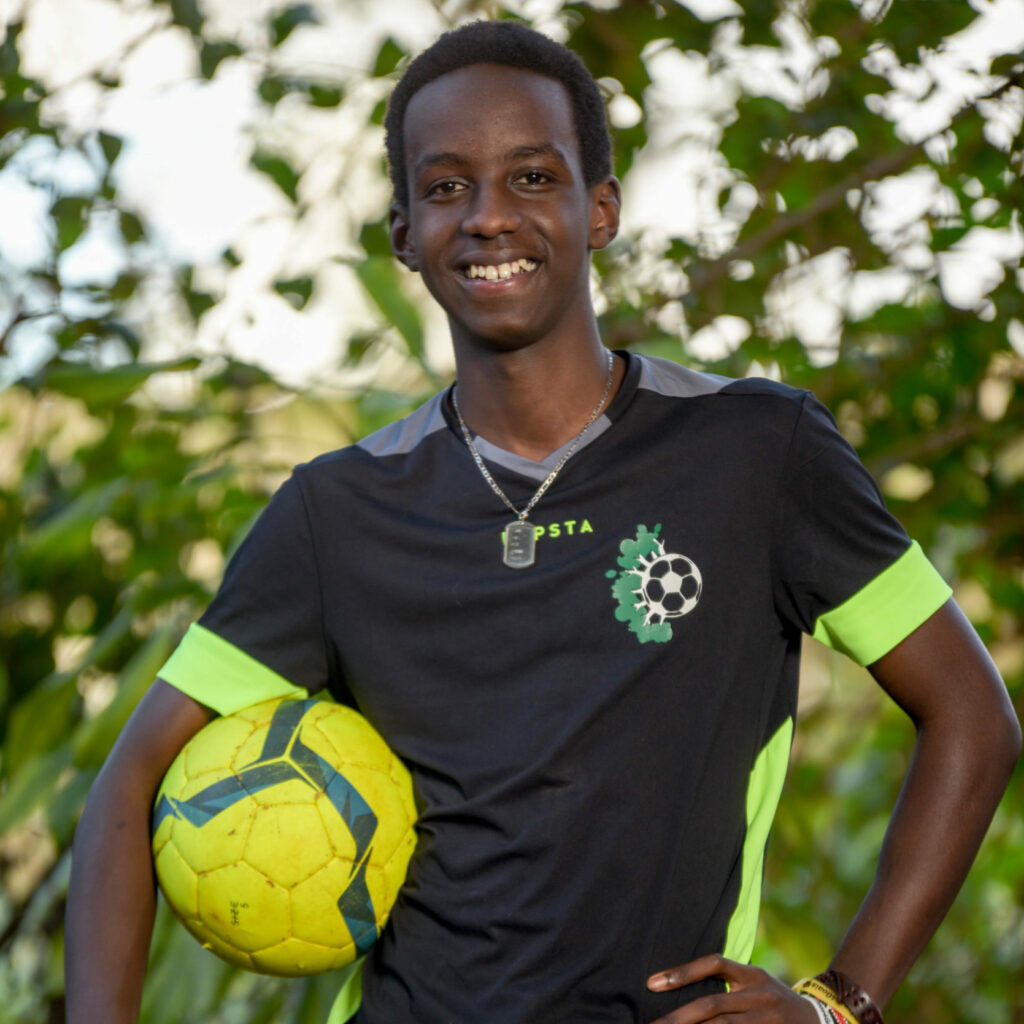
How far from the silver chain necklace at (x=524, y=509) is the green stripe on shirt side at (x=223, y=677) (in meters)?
0.38

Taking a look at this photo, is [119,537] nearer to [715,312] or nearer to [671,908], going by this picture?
[715,312]

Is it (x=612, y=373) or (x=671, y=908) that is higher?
(x=612, y=373)

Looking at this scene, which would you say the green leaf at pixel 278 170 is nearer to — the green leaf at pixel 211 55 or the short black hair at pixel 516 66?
the green leaf at pixel 211 55

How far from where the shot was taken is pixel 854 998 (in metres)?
1.57

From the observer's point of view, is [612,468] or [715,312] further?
[715,312]

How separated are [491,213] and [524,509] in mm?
399

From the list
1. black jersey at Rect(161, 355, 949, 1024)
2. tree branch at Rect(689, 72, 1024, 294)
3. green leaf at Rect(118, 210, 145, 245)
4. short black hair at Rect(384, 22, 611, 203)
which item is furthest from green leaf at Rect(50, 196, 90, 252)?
black jersey at Rect(161, 355, 949, 1024)

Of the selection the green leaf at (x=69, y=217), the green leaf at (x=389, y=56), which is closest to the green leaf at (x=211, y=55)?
the green leaf at (x=389, y=56)

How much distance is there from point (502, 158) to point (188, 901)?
107 cm

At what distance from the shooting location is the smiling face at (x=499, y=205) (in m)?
1.79

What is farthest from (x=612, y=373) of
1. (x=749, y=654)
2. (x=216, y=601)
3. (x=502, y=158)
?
(x=216, y=601)

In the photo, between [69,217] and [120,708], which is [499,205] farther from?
[69,217]

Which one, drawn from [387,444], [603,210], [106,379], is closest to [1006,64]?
[603,210]

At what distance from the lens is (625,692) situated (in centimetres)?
164
